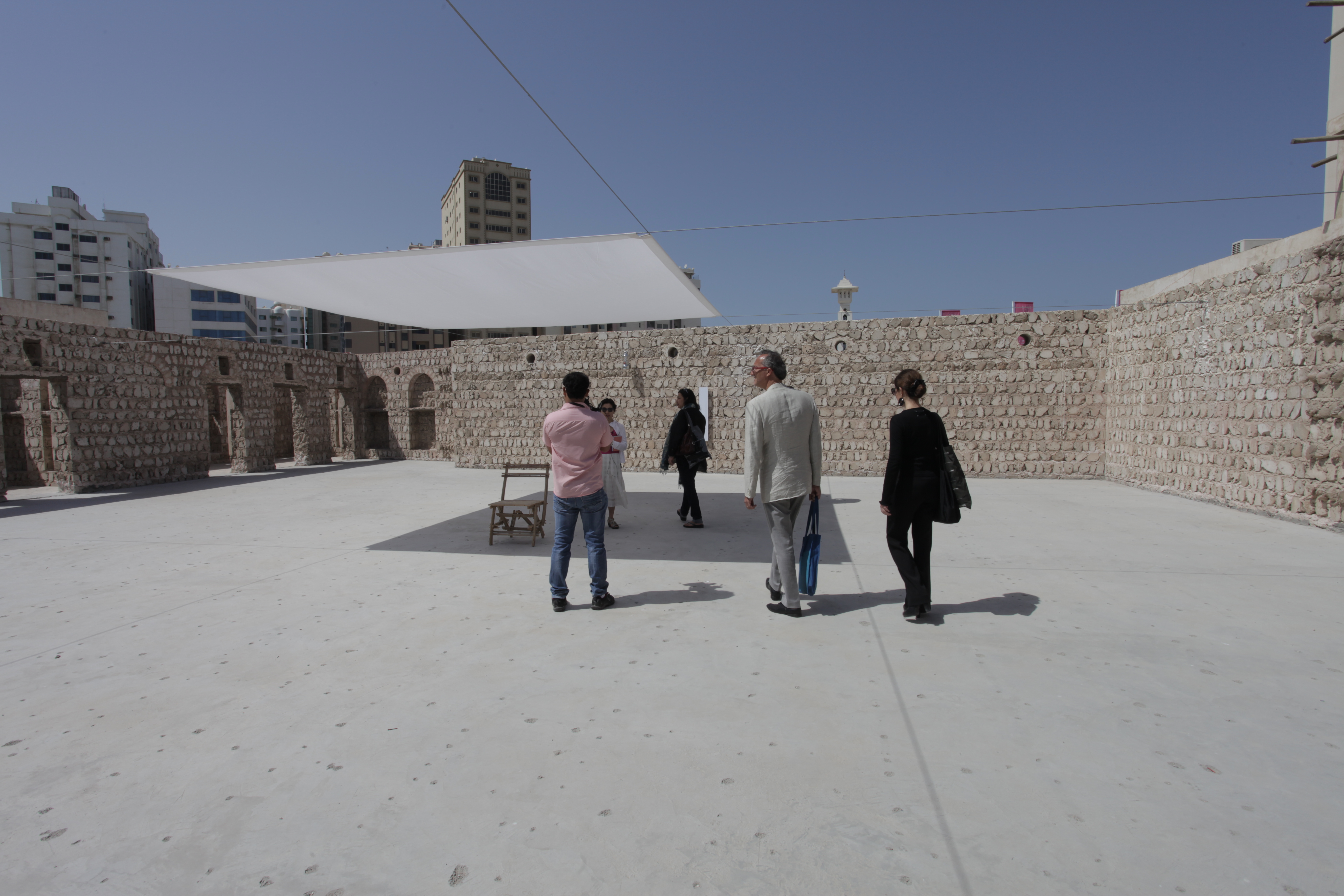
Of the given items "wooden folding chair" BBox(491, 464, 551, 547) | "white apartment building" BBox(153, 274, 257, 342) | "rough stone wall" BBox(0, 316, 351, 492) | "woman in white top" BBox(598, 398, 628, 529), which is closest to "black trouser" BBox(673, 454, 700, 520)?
"woman in white top" BBox(598, 398, 628, 529)

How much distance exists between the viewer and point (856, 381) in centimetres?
1184

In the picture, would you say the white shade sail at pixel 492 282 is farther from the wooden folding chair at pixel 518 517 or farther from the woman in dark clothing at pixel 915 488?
the woman in dark clothing at pixel 915 488

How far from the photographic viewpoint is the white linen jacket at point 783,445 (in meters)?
3.73

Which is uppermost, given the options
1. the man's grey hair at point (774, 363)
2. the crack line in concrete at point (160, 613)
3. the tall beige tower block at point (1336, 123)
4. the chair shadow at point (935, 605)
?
the tall beige tower block at point (1336, 123)

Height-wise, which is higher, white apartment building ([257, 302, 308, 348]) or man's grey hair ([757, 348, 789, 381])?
white apartment building ([257, 302, 308, 348])

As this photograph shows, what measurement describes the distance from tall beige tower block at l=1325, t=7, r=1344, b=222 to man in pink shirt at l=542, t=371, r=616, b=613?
12304mm

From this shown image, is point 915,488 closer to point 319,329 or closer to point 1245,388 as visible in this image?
point 1245,388

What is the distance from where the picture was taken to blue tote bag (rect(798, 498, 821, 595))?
388 cm

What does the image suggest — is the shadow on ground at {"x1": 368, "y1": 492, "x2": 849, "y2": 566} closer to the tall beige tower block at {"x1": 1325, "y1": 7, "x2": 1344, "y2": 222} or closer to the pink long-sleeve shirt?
the pink long-sleeve shirt

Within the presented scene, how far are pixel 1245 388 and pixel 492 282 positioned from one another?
→ 9.36 m

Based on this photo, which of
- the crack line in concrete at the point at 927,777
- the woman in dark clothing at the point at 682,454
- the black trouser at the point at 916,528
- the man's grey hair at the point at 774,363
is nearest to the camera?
the crack line in concrete at the point at 927,777

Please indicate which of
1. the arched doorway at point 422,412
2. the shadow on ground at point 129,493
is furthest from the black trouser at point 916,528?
the arched doorway at point 422,412

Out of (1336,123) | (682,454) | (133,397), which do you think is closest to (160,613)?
(682,454)

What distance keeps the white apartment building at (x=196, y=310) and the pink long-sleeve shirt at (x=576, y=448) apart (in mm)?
68180
